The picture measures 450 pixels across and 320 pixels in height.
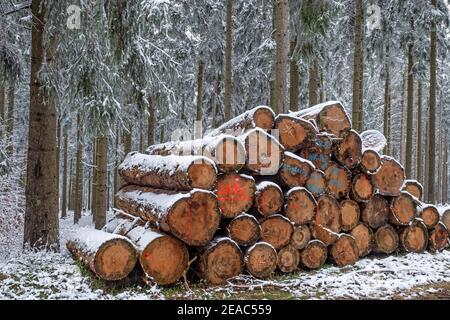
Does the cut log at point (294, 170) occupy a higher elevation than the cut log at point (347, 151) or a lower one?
lower

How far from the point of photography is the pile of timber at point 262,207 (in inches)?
234

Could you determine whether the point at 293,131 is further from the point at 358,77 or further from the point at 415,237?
the point at 358,77

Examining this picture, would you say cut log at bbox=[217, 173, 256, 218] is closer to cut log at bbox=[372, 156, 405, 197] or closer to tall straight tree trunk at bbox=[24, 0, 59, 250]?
cut log at bbox=[372, 156, 405, 197]

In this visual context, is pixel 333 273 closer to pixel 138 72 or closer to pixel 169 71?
pixel 138 72

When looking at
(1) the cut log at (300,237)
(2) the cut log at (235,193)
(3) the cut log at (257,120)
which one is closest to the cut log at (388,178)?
(1) the cut log at (300,237)

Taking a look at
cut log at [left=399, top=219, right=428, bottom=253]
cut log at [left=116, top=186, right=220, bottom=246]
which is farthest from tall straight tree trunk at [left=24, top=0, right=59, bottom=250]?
cut log at [left=399, top=219, right=428, bottom=253]

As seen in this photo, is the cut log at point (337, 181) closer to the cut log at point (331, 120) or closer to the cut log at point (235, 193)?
the cut log at point (331, 120)

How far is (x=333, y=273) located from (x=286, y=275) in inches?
32.7

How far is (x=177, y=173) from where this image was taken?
20.5 ft

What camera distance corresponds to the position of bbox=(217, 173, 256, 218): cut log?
20.6ft

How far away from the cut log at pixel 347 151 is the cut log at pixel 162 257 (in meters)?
3.56

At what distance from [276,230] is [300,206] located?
2.04 feet
